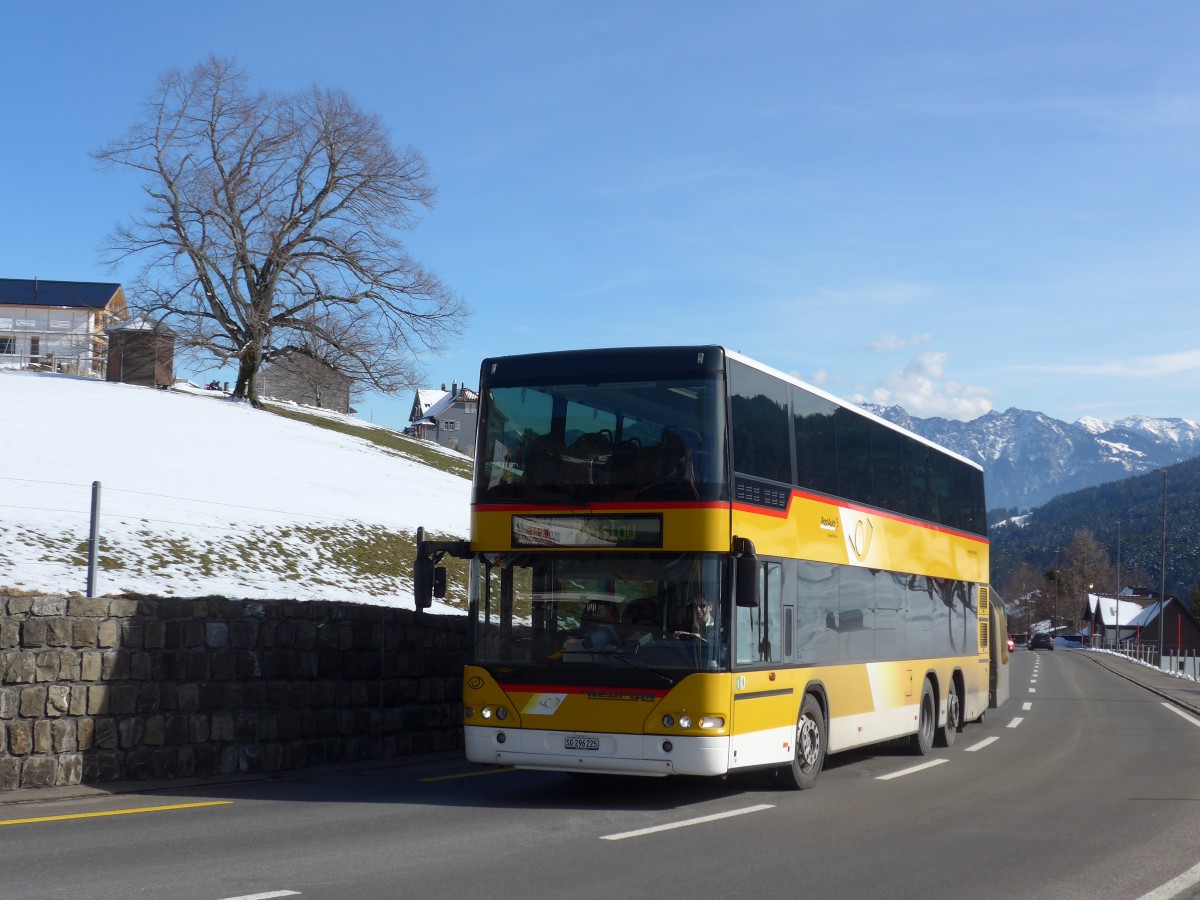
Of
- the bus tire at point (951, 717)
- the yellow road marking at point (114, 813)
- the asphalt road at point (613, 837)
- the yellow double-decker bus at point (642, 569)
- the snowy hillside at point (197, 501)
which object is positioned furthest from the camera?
the snowy hillside at point (197, 501)

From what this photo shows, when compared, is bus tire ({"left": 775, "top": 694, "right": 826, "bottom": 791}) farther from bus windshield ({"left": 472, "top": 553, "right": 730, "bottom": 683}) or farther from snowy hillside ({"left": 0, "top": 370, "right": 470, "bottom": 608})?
snowy hillside ({"left": 0, "top": 370, "right": 470, "bottom": 608})

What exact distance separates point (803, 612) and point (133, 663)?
6660mm

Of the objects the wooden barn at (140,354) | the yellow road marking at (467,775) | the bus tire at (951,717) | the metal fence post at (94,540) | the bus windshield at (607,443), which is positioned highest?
the wooden barn at (140,354)

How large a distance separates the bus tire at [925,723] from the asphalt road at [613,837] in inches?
75.0

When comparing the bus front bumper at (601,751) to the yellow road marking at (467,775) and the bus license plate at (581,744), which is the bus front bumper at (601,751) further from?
the yellow road marking at (467,775)

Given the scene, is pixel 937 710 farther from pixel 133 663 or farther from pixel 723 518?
pixel 133 663

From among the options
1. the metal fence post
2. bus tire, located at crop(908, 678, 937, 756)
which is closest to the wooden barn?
bus tire, located at crop(908, 678, 937, 756)

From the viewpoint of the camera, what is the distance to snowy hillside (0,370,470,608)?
65.4 ft

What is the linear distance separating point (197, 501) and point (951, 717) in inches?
616

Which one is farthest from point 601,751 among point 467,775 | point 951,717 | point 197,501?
point 197,501

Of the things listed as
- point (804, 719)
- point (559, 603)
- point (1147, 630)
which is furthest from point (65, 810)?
point (1147, 630)

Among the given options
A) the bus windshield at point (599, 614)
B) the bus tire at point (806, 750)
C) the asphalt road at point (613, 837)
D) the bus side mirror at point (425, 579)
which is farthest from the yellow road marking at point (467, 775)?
the bus tire at point (806, 750)

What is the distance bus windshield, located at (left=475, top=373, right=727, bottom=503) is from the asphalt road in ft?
9.37

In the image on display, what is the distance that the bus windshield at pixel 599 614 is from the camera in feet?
37.0
